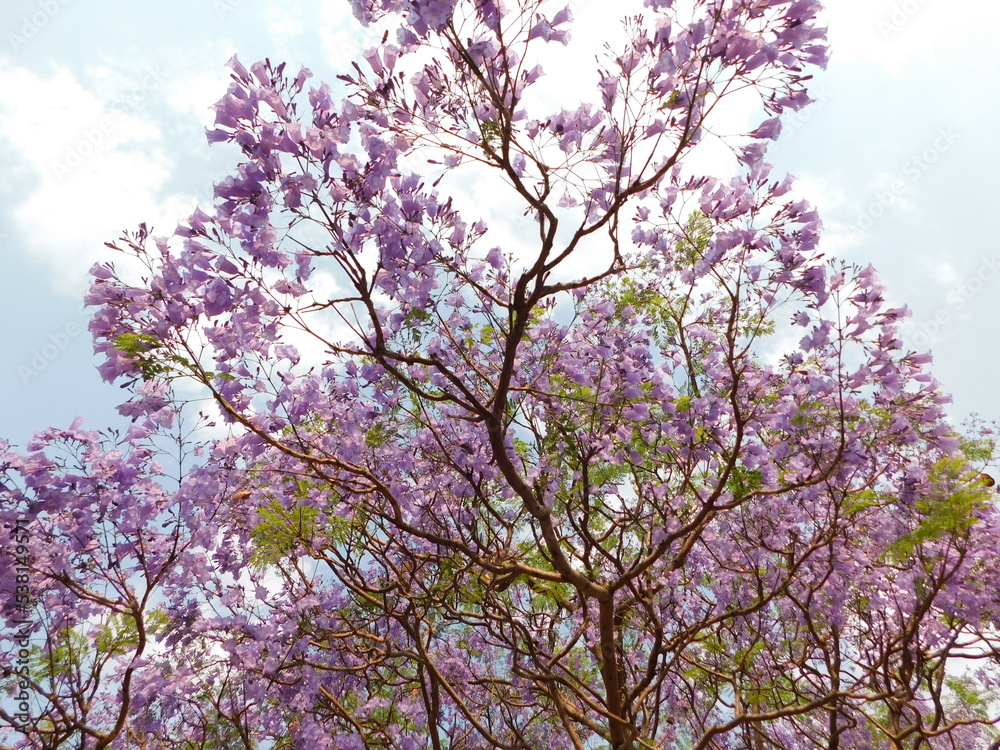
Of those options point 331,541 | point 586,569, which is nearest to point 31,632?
point 331,541

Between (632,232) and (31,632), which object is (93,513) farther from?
(632,232)

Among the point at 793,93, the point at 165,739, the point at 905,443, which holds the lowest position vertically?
the point at 165,739

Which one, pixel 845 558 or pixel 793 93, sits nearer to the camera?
pixel 793 93

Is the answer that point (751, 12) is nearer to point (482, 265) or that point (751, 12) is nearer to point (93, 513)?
point (482, 265)

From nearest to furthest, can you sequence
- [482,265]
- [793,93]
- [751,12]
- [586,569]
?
[751,12] → [793,93] → [482,265] → [586,569]

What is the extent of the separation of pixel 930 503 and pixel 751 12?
4.10 metres

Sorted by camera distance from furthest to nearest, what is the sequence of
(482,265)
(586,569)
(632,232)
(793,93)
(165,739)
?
(165,739) < (632,232) < (586,569) < (482,265) < (793,93)

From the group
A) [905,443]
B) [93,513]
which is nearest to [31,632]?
[93,513]

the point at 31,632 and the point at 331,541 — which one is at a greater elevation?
the point at 331,541

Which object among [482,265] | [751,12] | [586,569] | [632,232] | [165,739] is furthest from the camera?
[165,739]

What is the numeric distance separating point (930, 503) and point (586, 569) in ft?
9.52

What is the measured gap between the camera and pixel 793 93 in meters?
3.13

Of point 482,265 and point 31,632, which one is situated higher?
point 482,265

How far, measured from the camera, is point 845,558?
558cm
